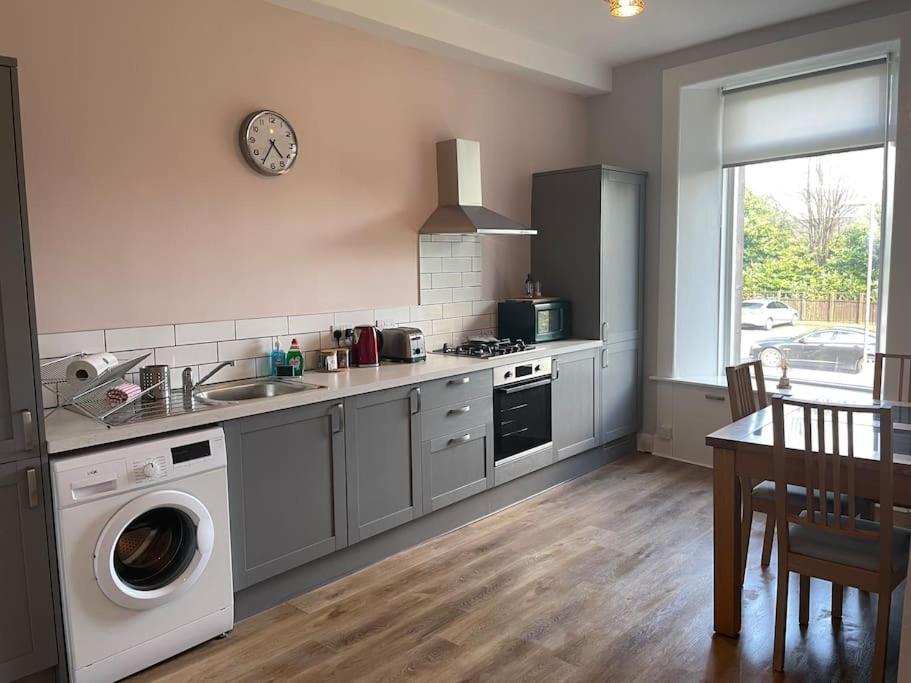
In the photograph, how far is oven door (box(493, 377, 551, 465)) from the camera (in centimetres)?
396

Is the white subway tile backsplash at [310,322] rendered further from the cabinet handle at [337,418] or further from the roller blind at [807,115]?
the roller blind at [807,115]

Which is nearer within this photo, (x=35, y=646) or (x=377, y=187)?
(x=35, y=646)

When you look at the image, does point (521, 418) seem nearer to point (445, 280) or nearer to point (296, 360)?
point (445, 280)

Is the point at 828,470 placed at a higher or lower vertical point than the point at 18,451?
lower

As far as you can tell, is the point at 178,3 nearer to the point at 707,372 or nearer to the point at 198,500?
the point at 198,500

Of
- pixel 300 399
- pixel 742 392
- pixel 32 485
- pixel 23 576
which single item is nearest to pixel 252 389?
pixel 300 399

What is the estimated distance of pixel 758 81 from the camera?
4.61 m

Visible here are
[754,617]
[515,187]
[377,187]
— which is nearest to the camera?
[754,617]

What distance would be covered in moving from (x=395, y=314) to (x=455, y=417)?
0.81 meters

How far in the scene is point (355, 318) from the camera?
12.8 feet

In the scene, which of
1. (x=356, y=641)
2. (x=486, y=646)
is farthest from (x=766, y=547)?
(x=356, y=641)

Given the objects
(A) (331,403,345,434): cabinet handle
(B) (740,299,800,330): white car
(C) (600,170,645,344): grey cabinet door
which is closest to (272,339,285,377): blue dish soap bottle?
(A) (331,403,345,434): cabinet handle

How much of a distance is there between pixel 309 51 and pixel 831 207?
3.39 meters

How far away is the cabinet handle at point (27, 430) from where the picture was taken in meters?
2.20
